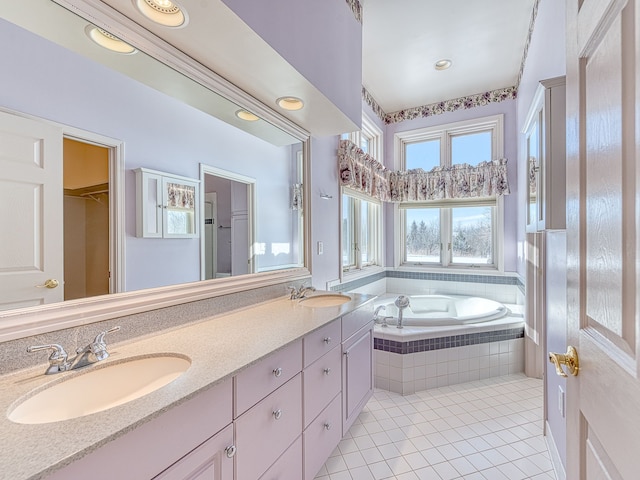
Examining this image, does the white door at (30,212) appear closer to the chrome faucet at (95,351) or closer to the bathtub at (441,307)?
the chrome faucet at (95,351)

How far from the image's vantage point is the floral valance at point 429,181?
3.26 m

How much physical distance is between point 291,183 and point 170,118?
95 centimetres

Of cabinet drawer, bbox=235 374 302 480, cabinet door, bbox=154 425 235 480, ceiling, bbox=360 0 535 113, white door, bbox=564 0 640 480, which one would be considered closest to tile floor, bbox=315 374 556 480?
cabinet drawer, bbox=235 374 302 480

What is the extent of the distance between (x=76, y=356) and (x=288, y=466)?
889mm

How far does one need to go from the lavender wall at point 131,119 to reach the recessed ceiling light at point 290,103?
33 centimetres

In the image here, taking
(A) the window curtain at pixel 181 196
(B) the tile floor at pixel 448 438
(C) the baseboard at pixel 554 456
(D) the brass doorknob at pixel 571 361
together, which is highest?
(A) the window curtain at pixel 181 196

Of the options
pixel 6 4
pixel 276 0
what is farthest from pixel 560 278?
pixel 6 4

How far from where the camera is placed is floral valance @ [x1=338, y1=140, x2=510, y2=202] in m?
3.26

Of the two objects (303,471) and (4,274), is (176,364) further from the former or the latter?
(303,471)

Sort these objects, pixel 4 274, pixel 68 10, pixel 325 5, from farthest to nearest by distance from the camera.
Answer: pixel 325 5, pixel 68 10, pixel 4 274

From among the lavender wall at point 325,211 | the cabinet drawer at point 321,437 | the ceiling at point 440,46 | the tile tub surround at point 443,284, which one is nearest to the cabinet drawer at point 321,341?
the cabinet drawer at point 321,437

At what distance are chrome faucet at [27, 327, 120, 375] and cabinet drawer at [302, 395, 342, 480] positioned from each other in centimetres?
89

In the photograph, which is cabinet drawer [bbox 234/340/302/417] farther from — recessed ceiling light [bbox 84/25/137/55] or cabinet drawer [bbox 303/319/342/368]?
recessed ceiling light [bbox 84/25/137/55]

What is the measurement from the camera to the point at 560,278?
1500 millimetres
